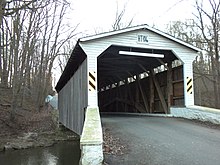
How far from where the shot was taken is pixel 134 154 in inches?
209

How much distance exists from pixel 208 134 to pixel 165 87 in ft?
20.2

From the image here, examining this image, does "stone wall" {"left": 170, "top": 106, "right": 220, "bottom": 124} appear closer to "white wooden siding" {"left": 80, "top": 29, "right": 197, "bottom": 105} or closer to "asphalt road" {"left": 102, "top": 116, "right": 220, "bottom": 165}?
"white wooden siding" {"left": 80, "top": 29, "right": 197, "bottom": 105}

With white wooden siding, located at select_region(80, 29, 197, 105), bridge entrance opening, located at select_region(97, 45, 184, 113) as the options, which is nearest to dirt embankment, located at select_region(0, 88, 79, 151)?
bridge entrance opening, located at select_region(97, 45, 184, 113)

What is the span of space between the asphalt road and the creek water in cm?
421

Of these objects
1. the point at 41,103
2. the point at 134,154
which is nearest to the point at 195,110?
the point at 134,154

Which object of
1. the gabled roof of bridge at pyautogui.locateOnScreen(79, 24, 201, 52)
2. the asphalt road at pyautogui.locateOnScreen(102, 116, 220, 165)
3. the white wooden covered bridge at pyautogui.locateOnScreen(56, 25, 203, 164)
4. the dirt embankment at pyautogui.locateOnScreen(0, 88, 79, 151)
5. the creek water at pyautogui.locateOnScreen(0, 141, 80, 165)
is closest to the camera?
the asphalt road at pyautogui.locateOnScreen(102, 116, 220, 165)

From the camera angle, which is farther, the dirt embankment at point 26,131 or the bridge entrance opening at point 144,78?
the dirt embankment at point 26,131

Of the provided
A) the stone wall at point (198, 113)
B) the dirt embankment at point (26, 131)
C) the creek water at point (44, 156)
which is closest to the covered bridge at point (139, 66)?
the stone wall at point (198, 113)

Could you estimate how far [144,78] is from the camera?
16.2m

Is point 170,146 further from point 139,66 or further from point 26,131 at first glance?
point 26,131

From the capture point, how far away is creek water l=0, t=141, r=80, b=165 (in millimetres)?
10930

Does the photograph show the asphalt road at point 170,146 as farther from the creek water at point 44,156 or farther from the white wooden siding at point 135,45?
the creek water at point 44,156

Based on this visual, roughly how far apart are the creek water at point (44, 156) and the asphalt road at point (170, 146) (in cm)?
421

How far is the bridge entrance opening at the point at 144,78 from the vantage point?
12.4 meters
